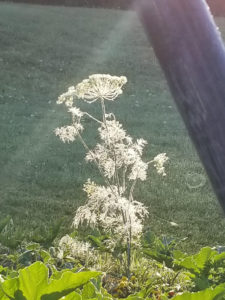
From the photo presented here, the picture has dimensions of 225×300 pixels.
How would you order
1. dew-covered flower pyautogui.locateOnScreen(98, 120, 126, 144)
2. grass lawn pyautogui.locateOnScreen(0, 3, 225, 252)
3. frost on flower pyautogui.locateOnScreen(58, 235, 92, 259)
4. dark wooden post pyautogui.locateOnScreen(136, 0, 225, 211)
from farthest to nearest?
grass lawn pyautogui.locateOnScreen(0, 3, 225, 252) < frost on flower pyautogui.locateOnScreen(58, 235, 92, 259) < dew-covered flower pyautogui.locateOnScreen(98, 120, 126, 144) < dark wooden post pyautogui.locateOnScreen(136, 0, 225, 211)

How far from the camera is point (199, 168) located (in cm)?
732

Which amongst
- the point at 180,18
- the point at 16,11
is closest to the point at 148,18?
the point at 180,18

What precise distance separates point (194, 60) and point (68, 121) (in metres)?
8.07

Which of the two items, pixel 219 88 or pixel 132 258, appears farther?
pixel 132 258

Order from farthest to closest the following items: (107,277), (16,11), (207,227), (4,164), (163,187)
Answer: (16,11)
(4,164)
(163,187)
(207,227)
(107,277)

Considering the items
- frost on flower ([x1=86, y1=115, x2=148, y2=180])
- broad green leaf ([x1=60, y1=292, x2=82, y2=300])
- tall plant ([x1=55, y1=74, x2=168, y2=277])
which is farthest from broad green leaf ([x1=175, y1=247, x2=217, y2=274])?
broad green leaf ([x1=60, y1=292, x2=82, y2=300])

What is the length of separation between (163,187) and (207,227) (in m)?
1.12

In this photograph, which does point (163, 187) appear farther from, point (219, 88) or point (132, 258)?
point (219, 88)

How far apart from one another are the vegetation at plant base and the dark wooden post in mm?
380

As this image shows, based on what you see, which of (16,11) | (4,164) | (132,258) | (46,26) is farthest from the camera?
(16,11)

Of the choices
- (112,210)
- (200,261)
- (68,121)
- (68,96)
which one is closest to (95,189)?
(112,210)

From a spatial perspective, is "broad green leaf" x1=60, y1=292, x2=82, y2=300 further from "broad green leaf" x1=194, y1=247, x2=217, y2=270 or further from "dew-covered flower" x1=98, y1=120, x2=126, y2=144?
"dew-covered flower" x1=98, y1=120, x2=126, y2=144

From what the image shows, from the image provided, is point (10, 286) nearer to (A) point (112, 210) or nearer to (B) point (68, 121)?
(A) point (112, 210)

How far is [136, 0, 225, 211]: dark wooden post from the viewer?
136 cm
